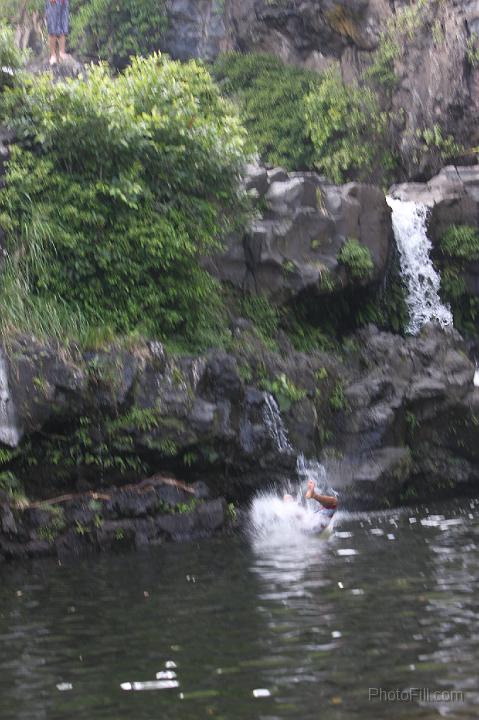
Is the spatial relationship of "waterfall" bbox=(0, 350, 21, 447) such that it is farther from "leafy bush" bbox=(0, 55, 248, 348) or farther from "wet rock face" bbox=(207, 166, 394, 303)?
"wet rock face" bbox=(207, 166, 394, 303)

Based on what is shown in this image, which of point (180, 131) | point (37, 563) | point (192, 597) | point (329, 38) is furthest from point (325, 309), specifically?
point (329, 38)

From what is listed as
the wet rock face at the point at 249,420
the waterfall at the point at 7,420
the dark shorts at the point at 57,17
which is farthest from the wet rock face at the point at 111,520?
Answer: the dark shorts at the point at 57,17

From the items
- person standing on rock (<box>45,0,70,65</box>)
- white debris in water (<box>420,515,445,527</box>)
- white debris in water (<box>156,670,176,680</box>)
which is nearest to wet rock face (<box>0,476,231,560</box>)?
white debris in water (<box>420,515,445,527</box>)

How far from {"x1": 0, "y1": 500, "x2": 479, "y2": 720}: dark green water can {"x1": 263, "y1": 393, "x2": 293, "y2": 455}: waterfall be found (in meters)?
3.85

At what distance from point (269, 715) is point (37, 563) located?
23.6 ft

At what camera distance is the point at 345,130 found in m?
30.5

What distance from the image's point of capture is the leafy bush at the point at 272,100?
3111cm

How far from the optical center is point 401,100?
30281 mm

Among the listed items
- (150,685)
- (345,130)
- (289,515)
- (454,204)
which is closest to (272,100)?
(345,130)

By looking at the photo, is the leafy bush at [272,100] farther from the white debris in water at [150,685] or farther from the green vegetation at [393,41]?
the white debris in water at [150,685]

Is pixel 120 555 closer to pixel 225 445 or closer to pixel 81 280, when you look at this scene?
pixel 225 445

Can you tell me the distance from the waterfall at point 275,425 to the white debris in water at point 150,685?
9664mm

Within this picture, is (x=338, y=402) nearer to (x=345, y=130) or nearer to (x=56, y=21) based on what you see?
(x=345, y=130)

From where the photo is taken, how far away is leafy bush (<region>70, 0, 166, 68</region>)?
35062 millimetres
